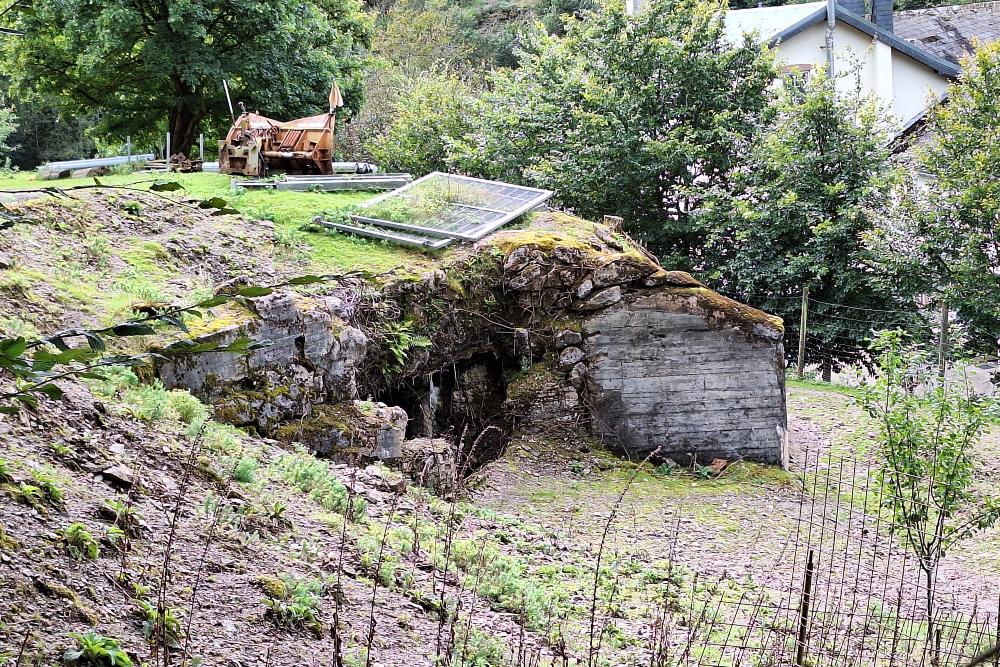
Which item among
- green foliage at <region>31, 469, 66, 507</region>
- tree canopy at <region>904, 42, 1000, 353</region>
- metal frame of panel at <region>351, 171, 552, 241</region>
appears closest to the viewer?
green foliage at <region>31, 469, 66, 507</region>

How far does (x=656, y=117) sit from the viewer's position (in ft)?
62.3

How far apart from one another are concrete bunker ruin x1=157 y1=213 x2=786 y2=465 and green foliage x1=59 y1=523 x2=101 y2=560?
235 inches

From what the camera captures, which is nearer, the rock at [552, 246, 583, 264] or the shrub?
the shrub

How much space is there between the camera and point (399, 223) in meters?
12.8

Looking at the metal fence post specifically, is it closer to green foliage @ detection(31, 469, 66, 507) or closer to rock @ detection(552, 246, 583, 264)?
green foliage @ detection(31, 469, 66, 507)

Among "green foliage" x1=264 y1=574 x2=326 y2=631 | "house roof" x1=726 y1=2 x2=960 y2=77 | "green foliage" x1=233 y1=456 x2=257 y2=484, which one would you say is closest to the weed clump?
"green foliage" x1=264 y1=574 x2=326 y2=631

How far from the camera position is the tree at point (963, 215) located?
14859 mm

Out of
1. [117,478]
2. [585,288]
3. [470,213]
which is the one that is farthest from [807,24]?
[117,478]

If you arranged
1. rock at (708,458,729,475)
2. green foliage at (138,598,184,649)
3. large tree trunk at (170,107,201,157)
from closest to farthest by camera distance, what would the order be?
green foliage at (138,598,184,649), rock at (708,458,729,475), large tree trunk at (170,107,201,157)

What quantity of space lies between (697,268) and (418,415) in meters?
8.79

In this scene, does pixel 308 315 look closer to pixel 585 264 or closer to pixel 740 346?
pixel 585 264

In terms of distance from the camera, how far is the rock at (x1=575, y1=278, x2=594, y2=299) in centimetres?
1242

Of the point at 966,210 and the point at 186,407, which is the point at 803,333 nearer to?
the point at 966,210

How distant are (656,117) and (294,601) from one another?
1528 cm
